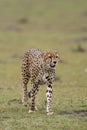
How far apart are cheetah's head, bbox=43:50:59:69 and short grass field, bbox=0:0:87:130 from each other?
1065mm

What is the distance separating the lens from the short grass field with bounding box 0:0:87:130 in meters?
14.3

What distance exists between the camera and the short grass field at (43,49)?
564 inches

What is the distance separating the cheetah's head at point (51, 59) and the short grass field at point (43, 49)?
3.50 feet

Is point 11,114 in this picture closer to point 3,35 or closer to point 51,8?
point 3,35

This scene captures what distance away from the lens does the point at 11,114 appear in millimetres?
15000

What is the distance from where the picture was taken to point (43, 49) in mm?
37750

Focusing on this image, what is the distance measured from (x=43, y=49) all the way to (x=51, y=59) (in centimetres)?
2349

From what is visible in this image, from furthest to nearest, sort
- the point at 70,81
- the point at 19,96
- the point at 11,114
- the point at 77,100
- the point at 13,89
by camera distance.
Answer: the point at 70,81
the point at 13,89
the point at 19,96
the point at 77,100
the point at 11,114

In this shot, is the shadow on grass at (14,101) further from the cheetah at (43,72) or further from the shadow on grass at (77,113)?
the shadow on grass at (77,113)

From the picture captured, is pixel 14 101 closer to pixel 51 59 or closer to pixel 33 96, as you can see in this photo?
pixel 33 96

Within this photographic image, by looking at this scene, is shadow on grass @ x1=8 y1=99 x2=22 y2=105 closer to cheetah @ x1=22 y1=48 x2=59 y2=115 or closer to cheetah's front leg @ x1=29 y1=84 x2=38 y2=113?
cheetah @ x1=22 y1=48 x2=59 y2=115

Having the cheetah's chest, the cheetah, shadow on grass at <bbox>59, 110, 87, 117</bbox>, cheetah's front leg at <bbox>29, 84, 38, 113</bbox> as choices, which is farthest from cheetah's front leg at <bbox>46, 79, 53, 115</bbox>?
shadow on grass at <bbox>59, 110, 87, 117</bbox>

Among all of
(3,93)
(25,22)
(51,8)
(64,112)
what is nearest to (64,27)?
(25,22)

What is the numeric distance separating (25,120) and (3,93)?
6.26 metres
